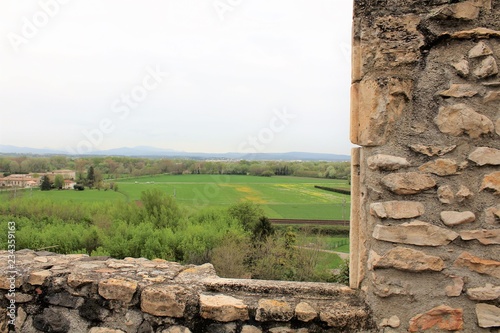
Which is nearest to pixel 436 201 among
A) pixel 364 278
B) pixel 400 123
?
pixel 400 123

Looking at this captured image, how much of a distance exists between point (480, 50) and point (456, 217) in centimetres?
85

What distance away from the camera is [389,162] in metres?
1.90

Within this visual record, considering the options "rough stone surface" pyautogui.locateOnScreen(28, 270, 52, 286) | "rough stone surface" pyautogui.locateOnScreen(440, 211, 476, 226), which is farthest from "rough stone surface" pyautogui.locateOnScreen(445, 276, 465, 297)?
"rough stone surface" pyautogui.locateOnScreen(28, 270, 52, 286)

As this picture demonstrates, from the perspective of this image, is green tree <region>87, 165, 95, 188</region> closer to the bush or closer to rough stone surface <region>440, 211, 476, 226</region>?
the bush

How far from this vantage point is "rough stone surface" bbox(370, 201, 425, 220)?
186 cm

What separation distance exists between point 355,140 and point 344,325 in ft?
3.34

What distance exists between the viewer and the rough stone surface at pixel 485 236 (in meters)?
1.79

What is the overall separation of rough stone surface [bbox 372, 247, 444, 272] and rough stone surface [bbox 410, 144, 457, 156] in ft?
1.67

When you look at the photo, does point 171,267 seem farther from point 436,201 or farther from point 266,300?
point 436,201

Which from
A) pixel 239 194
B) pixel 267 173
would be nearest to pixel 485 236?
pixel 239 194

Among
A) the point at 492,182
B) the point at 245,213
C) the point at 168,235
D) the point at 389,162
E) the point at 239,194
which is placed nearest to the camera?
the point at 492,182

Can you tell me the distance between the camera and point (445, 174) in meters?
1.83

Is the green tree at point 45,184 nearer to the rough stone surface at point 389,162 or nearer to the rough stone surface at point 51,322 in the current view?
the rough stone surface at point 51,322

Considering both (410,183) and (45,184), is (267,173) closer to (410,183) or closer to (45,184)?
(45,184)
